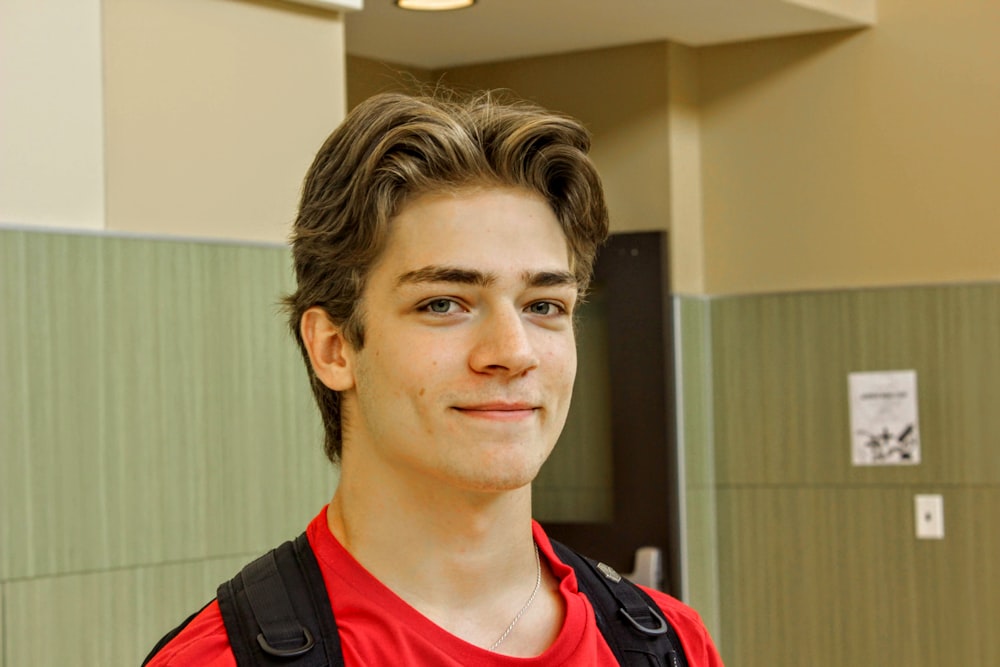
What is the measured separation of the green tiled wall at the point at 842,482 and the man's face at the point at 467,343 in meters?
3.07

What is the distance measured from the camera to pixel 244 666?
122cm

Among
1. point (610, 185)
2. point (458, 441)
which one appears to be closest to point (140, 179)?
point (458, 441)

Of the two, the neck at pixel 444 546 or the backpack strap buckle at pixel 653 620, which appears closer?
the neck at pixel 444 546

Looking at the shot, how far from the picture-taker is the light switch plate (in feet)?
13.7

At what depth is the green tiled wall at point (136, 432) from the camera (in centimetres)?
260

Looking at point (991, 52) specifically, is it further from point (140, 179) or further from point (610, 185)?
point (140, 179)

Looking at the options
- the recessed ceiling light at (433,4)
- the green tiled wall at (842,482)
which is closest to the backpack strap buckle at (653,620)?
the recessed ceiling light at (433,4)

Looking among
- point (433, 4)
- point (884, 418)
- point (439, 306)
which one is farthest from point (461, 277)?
point (884, 418)

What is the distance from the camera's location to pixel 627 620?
148cm

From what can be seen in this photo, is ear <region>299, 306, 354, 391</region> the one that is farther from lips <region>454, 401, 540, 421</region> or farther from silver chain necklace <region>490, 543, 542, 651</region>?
silver chain necklace <region>490, 543, 542, 651</region>

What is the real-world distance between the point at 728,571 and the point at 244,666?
349 centimetres

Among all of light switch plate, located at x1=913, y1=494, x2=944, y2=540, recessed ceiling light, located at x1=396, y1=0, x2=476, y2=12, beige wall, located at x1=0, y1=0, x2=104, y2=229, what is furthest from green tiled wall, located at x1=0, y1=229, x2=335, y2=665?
light switch plate, located at x1=913, y1=494, x2=944, y2=540

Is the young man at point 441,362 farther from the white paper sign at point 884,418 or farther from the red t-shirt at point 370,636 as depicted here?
the white paper sign at point 884,418

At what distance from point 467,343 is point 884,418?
321 cm
